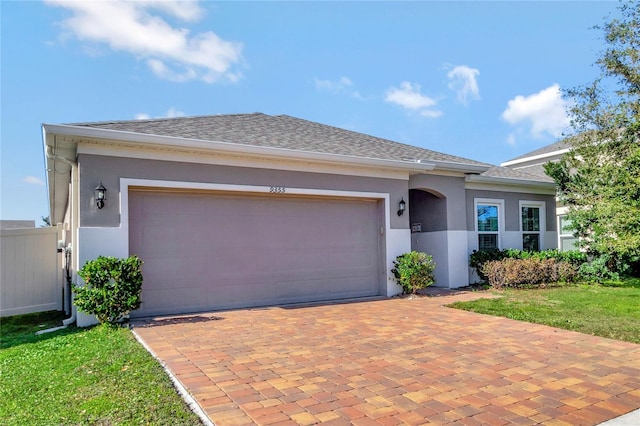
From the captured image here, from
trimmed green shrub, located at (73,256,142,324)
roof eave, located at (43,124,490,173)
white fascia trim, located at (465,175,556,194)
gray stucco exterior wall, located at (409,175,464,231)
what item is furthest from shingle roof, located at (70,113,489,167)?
trimmed green shrub, located at (73,256,142,324)

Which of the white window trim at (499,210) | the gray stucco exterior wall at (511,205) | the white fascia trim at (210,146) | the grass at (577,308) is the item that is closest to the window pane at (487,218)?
the white window trim at (499,210)

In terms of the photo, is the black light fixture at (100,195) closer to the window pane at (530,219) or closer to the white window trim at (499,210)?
the white window trim at (499,210)

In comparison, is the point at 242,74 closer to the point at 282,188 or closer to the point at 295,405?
the point at 282,188

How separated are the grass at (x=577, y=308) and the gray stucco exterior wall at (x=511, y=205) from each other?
8.47 feet

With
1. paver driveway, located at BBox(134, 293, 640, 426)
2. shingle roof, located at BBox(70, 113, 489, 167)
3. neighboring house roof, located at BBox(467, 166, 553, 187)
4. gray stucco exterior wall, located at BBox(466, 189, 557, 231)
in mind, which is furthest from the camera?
gray stucco exterior wall, located at BBox(466, 189, 557, 231)

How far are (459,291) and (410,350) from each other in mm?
6136

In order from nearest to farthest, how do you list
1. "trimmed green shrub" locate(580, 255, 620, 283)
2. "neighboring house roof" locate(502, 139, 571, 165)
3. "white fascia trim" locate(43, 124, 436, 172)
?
1. "white fascia trim" locate(43, 124, 436, 172)
2. "trimmed green shrub" locate(580, 255, 620, 283)
3. "neighboring house roof" locate(502, 139, 571, 165)

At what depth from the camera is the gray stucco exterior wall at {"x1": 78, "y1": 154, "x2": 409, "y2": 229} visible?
6.93m

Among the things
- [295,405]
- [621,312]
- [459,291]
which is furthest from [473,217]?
[295,405]

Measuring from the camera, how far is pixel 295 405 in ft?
11.0

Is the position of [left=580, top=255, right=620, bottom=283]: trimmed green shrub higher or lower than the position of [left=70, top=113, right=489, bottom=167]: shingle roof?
lower

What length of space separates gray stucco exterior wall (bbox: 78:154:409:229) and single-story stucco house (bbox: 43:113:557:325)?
0.9 inches

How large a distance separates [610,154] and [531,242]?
3.56 m

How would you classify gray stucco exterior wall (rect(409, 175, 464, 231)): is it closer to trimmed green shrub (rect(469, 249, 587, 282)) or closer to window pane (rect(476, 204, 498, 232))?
trimmed green shrub (rect(469, 249, 587, 282))
